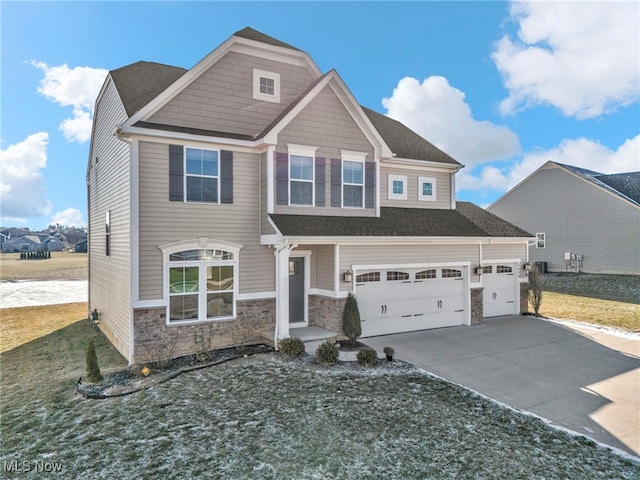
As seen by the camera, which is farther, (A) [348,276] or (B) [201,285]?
(A) [348,276]

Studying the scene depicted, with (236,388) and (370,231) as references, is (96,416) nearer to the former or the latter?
(236,388)

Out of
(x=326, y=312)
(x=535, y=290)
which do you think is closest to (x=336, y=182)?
(x=326, y=312)

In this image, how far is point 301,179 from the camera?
11.7m

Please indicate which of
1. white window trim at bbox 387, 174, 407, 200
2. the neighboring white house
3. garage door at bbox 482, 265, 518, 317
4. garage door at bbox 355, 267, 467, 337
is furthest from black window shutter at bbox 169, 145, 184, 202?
the neighboring white house

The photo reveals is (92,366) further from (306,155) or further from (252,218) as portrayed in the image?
(306,155)

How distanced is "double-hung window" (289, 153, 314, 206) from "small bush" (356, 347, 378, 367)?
470 centimetres

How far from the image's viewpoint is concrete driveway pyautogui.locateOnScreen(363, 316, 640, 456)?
23.0ft

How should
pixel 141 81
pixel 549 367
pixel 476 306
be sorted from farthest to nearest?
pixel 476 306, pixel 141 81, pixel 549 367

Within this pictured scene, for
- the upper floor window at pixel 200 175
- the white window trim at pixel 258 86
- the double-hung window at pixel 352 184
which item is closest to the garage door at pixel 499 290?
the double-hung window at pixel 352 184

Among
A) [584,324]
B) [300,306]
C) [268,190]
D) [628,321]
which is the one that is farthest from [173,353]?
[628,321]

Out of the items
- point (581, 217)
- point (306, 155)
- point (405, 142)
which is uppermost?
point (405, 142)

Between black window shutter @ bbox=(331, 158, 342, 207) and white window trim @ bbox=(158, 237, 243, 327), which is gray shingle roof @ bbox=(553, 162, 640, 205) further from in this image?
white window trim @ bbox=(158, 237, 243, 327)

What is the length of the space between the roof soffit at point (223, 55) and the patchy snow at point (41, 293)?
16504 mm

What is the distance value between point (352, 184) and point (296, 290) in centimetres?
388
